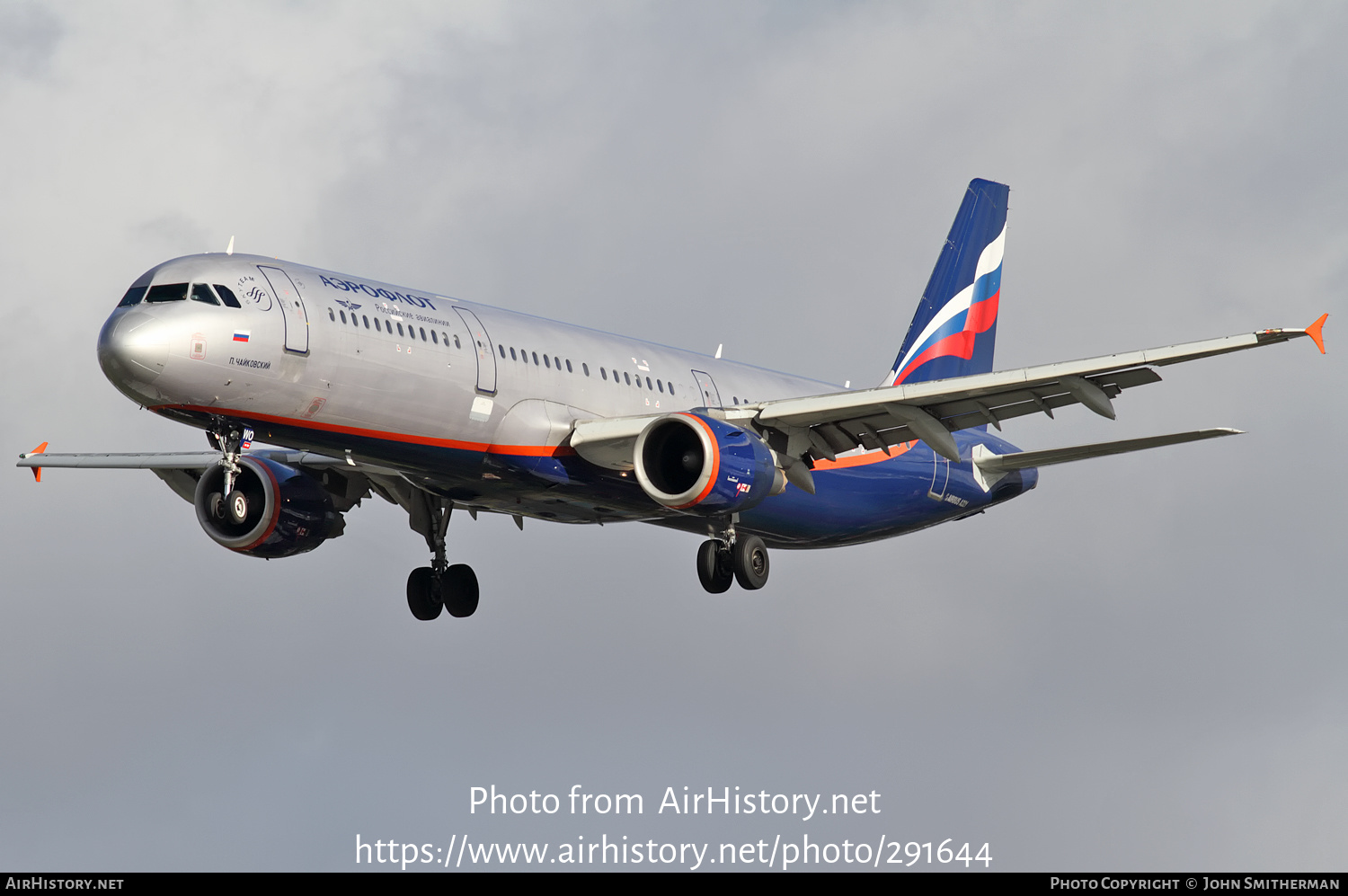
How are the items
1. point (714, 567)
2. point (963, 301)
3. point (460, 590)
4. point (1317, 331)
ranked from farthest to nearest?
point (963, 301) → point (460, 590) → point (714, 567) → point (1317, 331)

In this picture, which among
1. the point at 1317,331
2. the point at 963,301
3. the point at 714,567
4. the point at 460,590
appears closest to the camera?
the point at 1317,331

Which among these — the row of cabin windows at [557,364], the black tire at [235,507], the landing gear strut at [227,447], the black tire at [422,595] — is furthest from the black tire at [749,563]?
the landing gear strut at [227,447]

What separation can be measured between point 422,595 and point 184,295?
1235 centimetres

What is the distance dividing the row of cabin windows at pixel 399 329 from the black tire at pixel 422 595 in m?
9.15

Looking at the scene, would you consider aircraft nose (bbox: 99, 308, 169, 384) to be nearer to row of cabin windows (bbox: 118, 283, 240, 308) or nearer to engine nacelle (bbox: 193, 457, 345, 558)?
row of cabin windows (bbox: 118, 283, 240, 308)

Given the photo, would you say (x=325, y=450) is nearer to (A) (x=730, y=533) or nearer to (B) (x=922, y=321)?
(A) (x=730, y=533)

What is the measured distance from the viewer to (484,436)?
33469mm

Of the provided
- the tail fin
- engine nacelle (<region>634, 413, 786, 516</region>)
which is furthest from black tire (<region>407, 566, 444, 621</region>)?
the tail fin

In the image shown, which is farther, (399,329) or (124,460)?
(124,460)

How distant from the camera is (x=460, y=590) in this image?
4056cm

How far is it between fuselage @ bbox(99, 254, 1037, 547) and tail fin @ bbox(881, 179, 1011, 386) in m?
7.71

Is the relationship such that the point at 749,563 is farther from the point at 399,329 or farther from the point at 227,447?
the point at 227,447

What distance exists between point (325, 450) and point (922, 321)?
798 inches

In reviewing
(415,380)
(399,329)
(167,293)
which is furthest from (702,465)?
(167,293)
